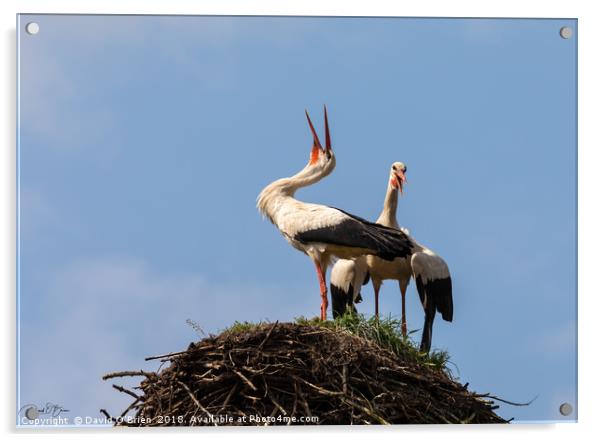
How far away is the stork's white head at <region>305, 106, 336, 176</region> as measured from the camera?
8.56m

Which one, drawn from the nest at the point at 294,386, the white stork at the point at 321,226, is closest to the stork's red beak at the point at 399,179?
the white stork at the point at 321,226

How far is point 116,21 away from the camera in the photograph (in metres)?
7.23

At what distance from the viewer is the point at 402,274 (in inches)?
341

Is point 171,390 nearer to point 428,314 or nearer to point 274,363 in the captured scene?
point 274,363

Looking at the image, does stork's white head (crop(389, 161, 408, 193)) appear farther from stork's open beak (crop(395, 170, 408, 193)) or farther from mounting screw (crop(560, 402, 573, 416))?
mounting screw (crop(560, 402, 573, 416))

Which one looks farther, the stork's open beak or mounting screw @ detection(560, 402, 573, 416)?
the stork's open beak

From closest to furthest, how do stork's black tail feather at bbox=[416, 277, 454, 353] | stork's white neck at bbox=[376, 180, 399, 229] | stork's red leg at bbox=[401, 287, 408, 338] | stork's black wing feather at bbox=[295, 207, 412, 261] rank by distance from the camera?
stork's black wing feather at bbox=[295, 207, 412, 261] < stork's red leg at bbox=[401, 287, 408, 338] < stork's black tail feather at bbox=[416, 277, 454, 353] < stork's white neck at bbox=[376, 180, 399, 229]

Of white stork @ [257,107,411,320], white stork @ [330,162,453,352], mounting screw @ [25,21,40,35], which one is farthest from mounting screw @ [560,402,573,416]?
mounting screw @ [25,21,40,35]

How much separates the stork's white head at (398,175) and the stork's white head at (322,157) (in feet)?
1.10

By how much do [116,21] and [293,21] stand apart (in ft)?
2.75

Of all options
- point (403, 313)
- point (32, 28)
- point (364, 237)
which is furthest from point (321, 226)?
point (32, 28)

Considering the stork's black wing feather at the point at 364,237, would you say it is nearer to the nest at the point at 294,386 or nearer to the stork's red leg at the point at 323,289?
the stork's red leg at the point at 323,289

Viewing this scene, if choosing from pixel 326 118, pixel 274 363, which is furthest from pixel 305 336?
pixel 326 118

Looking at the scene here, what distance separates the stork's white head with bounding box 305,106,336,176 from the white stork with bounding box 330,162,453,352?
1.16 feet
